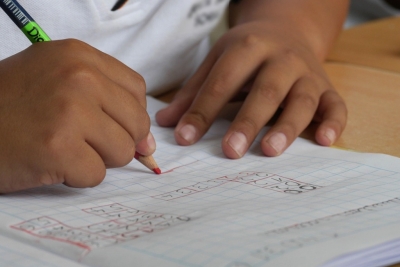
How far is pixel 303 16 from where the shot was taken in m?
0.77

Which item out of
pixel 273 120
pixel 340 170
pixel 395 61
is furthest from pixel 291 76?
pixel 395 61

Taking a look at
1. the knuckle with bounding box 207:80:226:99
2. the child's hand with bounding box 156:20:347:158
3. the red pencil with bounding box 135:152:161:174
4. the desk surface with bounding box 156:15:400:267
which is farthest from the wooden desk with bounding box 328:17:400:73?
the red pencil with bounding box 135:152:161:174

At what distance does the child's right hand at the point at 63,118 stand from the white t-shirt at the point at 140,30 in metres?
0.17

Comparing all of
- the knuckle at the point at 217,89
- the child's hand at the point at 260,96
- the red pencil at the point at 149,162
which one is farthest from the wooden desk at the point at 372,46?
the red pencil at the point at 149,162

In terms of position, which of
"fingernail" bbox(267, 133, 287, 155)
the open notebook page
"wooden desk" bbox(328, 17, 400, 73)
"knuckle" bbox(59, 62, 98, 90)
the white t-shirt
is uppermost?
"wooden desk" bbox(328, 17, 400, 73)

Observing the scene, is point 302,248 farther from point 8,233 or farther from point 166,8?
point 166,8

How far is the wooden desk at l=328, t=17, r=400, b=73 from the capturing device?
822 mm

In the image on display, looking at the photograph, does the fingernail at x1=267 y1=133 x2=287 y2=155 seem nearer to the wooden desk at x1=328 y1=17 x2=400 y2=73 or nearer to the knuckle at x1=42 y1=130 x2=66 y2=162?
the knuckle at x1=42 y1=130 x2=66 y2=162

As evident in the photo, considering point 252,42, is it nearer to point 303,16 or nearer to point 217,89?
point 217,89

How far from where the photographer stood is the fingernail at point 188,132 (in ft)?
1.83

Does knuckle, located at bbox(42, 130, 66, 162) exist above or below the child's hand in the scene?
below

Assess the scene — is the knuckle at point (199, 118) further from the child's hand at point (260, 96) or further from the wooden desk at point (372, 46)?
the wooden desk at point (372, 46)

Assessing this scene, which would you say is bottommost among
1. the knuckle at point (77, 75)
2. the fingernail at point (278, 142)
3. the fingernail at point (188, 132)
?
the fingernail at point (188, 132)

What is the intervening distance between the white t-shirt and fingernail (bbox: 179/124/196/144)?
0.17m
